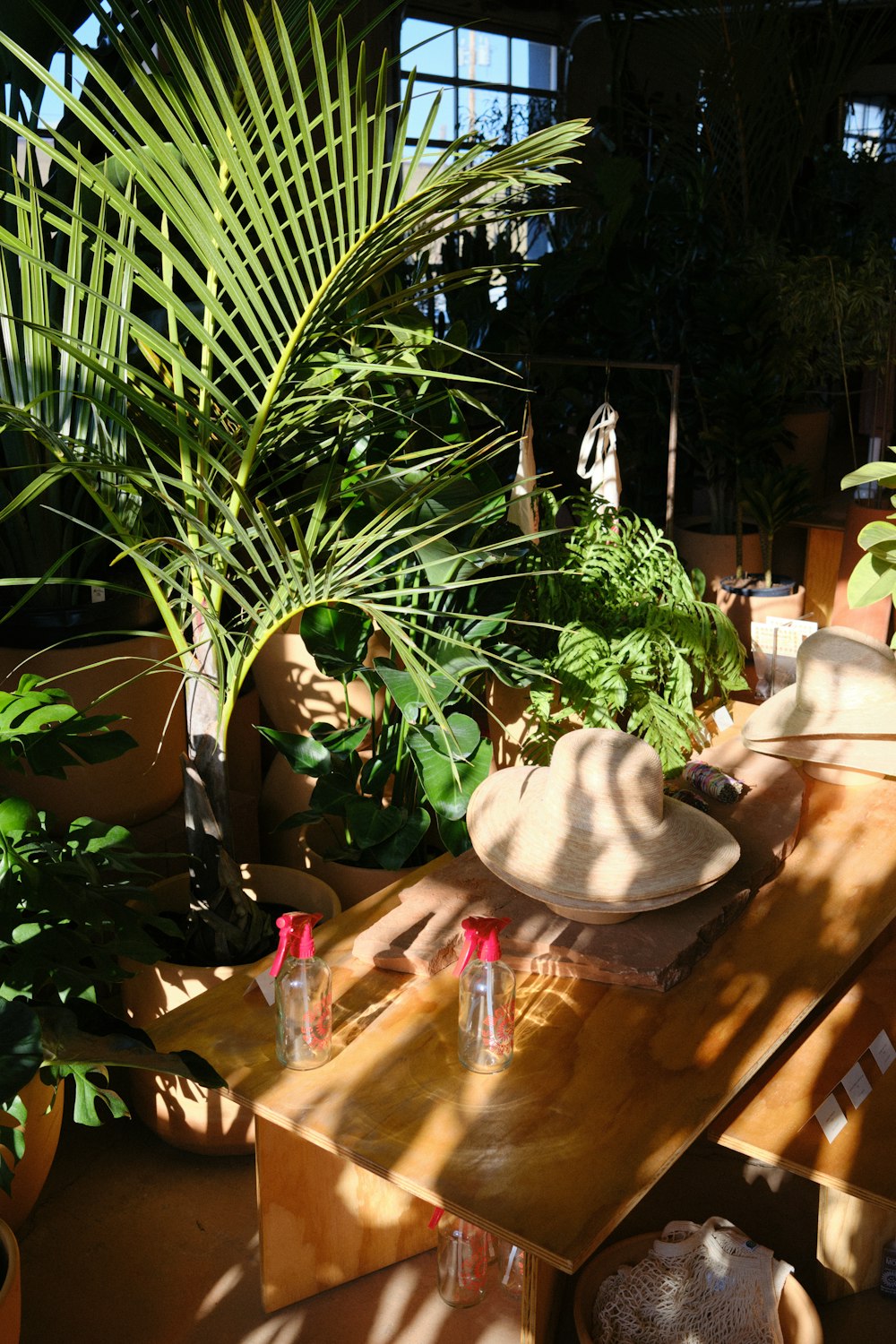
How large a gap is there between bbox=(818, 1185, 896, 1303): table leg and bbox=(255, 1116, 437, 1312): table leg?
66 centimetres

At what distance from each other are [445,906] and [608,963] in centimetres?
30

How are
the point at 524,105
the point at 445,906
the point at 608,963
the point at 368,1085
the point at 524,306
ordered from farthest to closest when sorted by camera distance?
1. the point at 524,105
2. the point at 524,306
3. the point at 445,906
4. the point at 608,963
5. the point at 368,1085

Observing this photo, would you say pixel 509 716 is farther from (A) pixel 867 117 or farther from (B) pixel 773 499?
(A) pixel 867 117

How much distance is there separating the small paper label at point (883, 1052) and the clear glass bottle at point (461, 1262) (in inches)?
27.0

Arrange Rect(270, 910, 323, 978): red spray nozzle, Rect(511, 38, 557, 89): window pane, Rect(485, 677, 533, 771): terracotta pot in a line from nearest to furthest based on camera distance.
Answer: Rect(270, 910, 323, 978): red spray nozzle → Rect(485, 677, 533, 771): terracotta pot → Rect(511, 38, 557, 89): window pane

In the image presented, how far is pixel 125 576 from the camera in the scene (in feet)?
9.09

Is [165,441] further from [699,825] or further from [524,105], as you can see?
[524,105]

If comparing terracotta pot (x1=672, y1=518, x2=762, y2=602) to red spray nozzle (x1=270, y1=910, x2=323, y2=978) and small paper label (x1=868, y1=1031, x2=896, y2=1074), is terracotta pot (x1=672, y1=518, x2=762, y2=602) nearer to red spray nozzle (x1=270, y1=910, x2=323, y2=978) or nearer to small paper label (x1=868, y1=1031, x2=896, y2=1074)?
small paper label (x1=868, y1=1031, x2=896, y2=1074)

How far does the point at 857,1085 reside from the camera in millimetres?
1770

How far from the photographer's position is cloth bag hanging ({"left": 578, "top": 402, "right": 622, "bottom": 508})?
318 centimetres

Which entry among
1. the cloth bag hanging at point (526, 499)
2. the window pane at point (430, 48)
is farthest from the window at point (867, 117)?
the cloth bag hanging at point (526, 499)

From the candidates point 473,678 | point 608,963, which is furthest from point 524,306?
point 608,963

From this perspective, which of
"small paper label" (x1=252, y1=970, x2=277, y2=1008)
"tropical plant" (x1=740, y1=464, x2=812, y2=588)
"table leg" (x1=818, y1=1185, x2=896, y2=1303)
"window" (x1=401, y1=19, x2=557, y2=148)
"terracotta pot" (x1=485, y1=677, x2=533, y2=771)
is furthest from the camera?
"window" (x1=401, y1=19, x2=557, y2=148)

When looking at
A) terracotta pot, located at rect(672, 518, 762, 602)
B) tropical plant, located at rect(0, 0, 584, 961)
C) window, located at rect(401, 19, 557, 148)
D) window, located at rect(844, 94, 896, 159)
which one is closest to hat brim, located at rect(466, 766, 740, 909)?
tropical plant, located at rect(0, 0, 584, 961)
